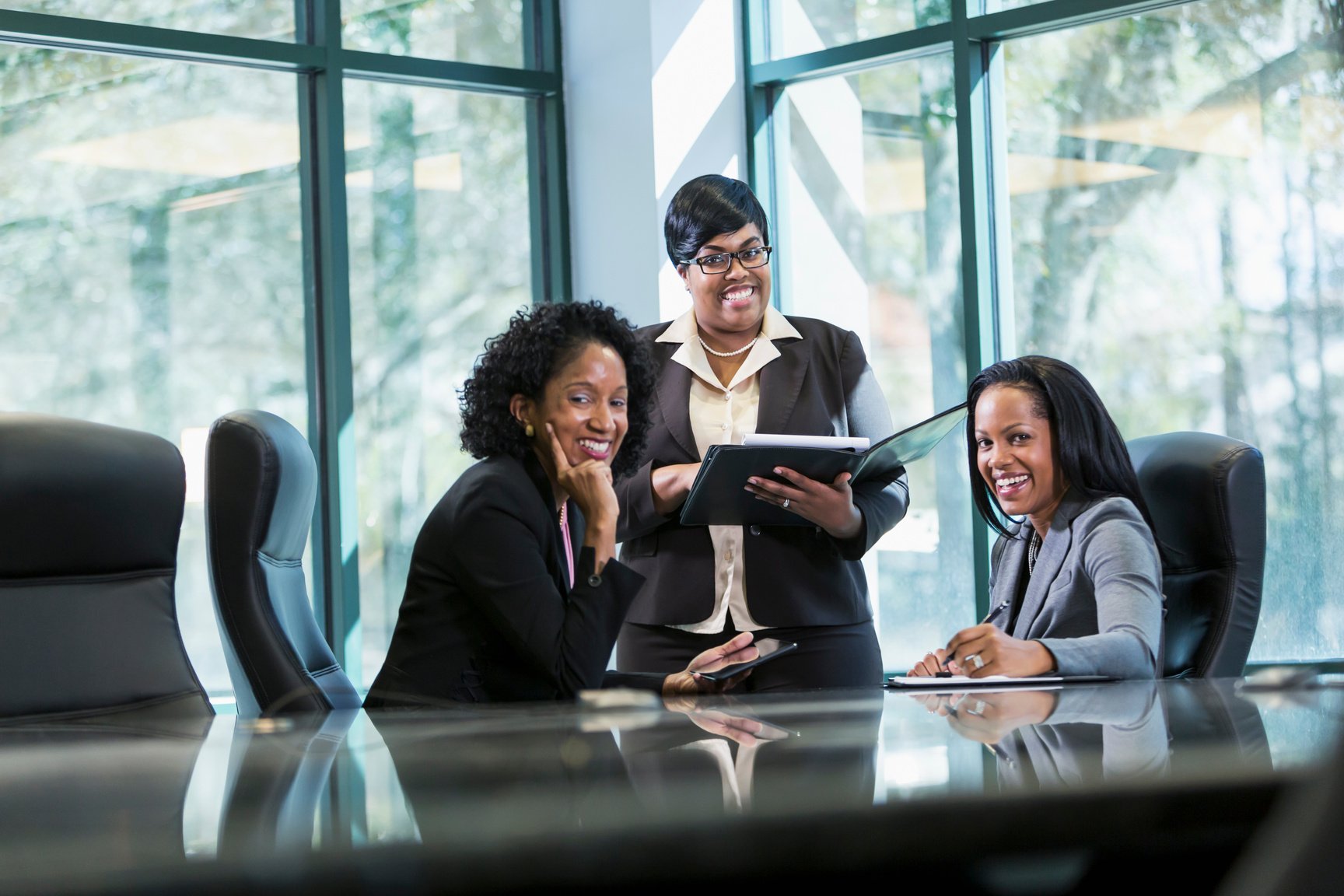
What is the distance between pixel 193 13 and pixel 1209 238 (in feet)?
11.3

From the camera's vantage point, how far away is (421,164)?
4.69m

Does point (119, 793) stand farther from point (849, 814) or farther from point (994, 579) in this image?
point (994, 579)

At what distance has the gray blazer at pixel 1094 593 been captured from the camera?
1.74m

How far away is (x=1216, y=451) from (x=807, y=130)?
2.80 meters

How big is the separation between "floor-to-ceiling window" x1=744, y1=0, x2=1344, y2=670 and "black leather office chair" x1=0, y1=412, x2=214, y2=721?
9.65ft

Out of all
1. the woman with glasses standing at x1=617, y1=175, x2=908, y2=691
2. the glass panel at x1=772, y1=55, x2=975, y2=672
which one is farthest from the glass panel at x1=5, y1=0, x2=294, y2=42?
the woman with glasses standing at x1=617, y1=175, x2=908, y2=691

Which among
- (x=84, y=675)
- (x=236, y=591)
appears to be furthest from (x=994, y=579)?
(x=84, y=675)

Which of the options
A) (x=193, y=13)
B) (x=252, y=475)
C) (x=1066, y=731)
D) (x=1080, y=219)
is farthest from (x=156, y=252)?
(x=1066, y=731)

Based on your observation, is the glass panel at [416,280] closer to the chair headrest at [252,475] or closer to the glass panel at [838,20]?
the glass panel at [838,20]

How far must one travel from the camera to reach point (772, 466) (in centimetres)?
221

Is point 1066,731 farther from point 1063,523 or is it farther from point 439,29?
point 439,29

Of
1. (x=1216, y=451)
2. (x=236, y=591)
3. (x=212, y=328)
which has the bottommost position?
(x=236, y=591)

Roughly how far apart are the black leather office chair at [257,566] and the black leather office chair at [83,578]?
8 cm

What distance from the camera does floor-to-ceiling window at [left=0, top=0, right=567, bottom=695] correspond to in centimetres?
411
